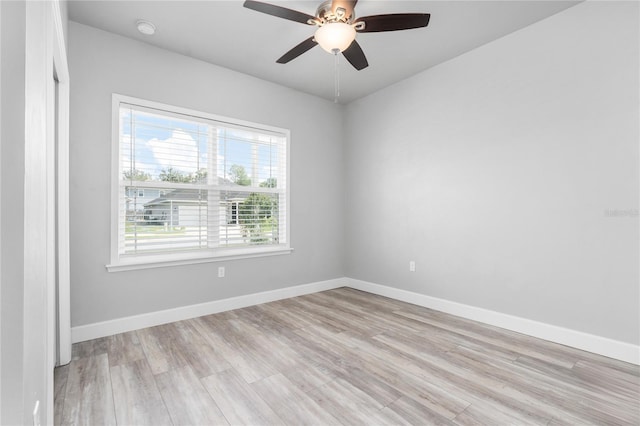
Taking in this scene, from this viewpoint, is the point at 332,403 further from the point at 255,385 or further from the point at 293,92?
the point at 293,92

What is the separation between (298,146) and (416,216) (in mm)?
1848

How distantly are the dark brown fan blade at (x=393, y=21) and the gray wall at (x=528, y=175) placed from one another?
139 centimetres

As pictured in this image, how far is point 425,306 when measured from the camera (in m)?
3.61

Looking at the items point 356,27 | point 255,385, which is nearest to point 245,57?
point 356,27

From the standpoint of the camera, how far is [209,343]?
2.61 m

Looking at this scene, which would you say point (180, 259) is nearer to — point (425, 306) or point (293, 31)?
point (293, 31)

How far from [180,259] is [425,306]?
2840 mm

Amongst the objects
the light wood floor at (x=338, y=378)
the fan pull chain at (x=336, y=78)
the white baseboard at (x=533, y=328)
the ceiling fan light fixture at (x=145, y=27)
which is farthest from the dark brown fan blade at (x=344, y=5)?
the white baseboard at (x=533, y=328)

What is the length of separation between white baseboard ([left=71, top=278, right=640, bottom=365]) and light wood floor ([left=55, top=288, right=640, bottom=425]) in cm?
9

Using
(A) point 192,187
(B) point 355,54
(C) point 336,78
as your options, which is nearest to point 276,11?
(B) point 355,54

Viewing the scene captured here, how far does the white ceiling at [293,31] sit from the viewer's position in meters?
2.52

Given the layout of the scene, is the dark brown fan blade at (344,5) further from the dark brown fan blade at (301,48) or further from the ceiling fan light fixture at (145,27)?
the ceiling fan light fixture at (145,27)

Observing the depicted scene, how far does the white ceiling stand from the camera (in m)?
2.52

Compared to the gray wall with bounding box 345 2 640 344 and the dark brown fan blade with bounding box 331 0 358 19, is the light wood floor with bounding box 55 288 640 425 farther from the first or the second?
the dark brown fan blade with bounding box 331 0 358 19
